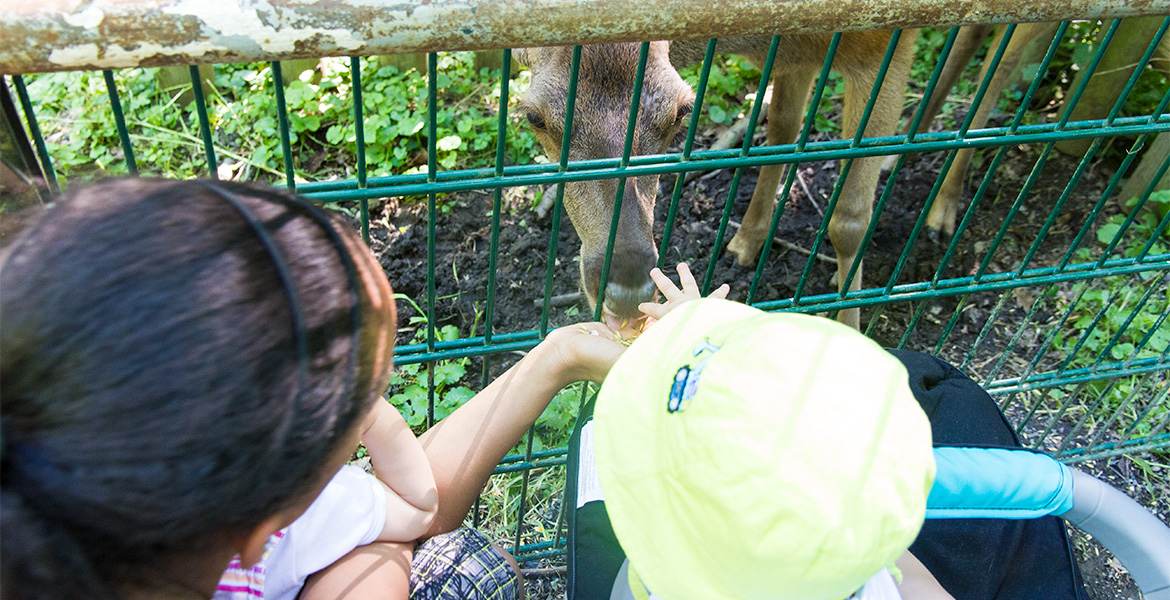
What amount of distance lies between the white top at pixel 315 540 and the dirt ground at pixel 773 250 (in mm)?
1744

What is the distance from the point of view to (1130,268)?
8.14 feet

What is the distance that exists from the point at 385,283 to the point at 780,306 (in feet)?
4.53

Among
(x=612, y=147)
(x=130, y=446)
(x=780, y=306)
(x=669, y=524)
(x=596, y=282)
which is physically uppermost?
(x=130, y=446)

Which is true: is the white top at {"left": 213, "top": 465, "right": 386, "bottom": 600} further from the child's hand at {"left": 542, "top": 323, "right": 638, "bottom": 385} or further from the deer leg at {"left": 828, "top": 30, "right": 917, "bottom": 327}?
the deer leg at {"left": 828, "top": 30, "right": 917, "bottom": 327}

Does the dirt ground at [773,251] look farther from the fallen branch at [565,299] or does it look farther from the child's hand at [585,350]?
the child's hand at [585,350]

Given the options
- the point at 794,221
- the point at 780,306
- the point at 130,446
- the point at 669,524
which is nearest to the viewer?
the point at 130,446

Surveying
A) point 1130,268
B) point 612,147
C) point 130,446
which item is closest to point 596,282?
point 612,147

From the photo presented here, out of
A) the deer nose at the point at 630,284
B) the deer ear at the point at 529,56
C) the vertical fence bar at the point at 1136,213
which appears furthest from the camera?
the deer ear at the point at 529,56

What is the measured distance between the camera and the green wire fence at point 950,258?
1.56 meters

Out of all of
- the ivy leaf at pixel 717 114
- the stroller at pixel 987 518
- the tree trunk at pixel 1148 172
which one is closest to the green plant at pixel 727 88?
the ivy leaf at pixel 717 114

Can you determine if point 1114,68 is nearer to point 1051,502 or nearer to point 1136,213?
point 1136,213

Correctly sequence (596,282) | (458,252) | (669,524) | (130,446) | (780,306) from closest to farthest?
(130,446) < (669,524) < (780,306) < (596,282) < (458,252)

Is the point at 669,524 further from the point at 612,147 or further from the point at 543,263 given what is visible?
the point at 543,263

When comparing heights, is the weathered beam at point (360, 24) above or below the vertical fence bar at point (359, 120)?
above
